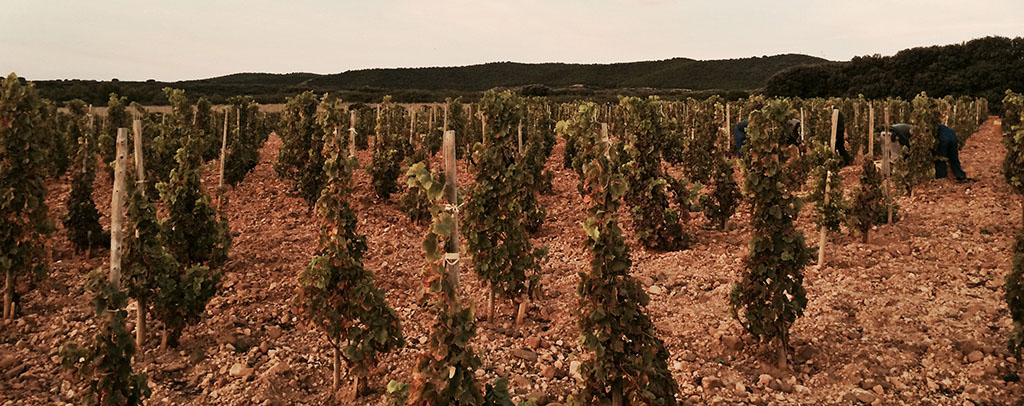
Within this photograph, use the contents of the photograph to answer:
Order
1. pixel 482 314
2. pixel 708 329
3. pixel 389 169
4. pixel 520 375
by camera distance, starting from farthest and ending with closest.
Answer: pixel 389 169 → pixel 482 314 → pixel 708 329 → pixel 520 375

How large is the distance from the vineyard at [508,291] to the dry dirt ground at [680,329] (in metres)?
0.03

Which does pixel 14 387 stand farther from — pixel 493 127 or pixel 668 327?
pixel 668 327

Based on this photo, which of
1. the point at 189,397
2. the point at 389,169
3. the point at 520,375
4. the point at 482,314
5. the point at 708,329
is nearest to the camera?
the point at 189,397

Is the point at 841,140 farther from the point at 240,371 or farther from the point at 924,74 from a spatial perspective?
the point at 924,74

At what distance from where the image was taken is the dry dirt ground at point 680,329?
5.50m

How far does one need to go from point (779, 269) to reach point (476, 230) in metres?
3.32

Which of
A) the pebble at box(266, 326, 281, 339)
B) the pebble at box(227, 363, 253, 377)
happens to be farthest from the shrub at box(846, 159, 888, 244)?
the pebble at box(227, 363, 253, 377)

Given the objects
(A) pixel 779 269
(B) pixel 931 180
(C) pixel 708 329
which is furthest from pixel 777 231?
(B) pixel 931 180

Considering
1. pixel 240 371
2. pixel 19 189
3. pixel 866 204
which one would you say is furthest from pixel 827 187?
pixel 19 189

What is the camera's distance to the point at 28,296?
7613 millimetres

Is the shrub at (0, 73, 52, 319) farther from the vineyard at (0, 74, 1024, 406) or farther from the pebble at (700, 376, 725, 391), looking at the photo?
the pebble at (700, 376, 725, 391)

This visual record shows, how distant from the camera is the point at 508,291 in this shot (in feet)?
23.9

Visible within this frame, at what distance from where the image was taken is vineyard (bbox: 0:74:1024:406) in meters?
4.53

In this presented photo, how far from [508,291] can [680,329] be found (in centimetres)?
205
